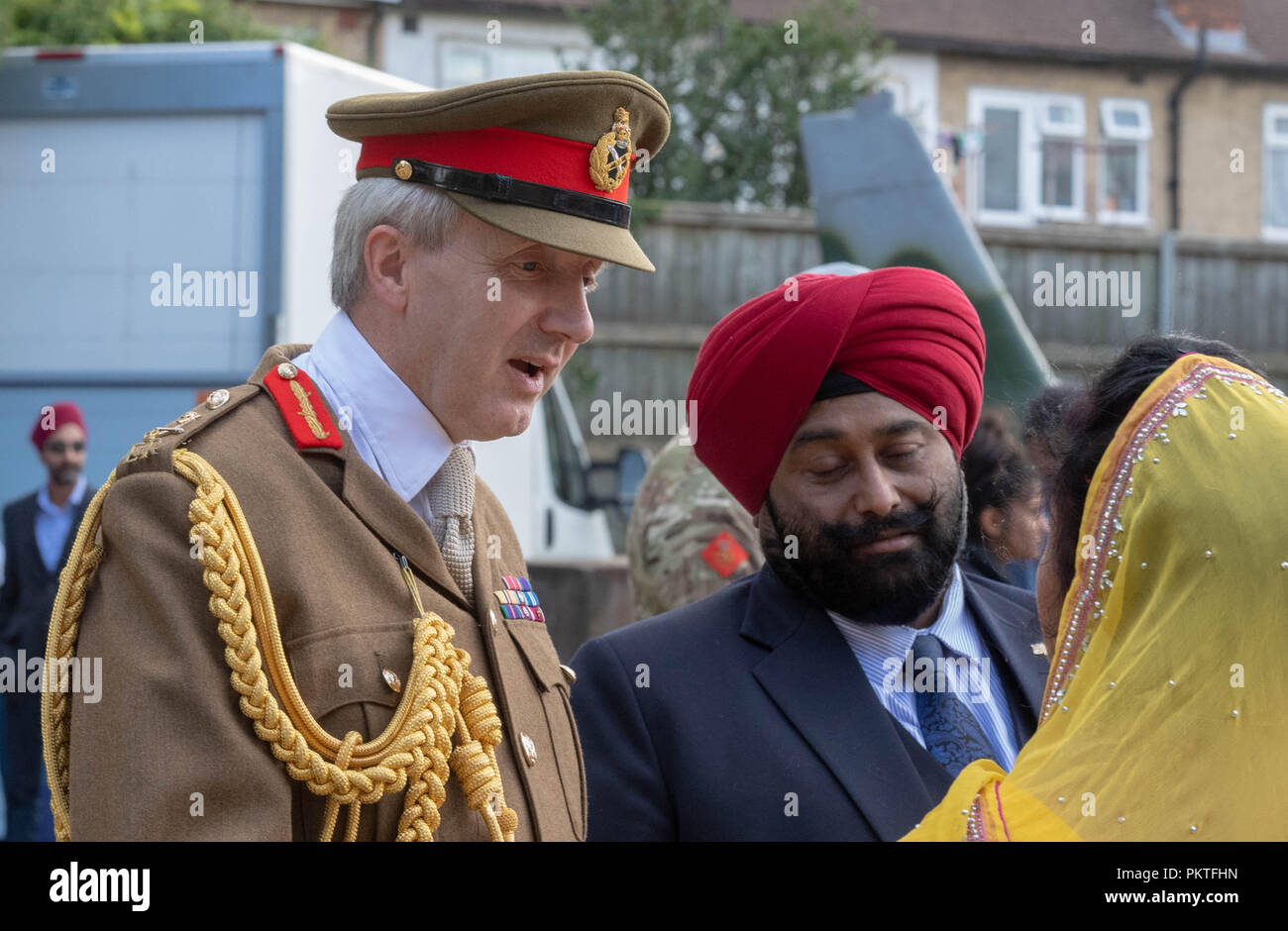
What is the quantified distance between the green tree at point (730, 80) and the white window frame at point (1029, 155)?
4.47m

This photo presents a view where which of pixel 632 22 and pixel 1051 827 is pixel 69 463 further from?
pixel 632 22

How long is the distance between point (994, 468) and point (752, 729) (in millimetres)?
1473

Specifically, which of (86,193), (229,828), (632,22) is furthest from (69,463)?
(632,22)

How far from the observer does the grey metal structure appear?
6027 millimetres

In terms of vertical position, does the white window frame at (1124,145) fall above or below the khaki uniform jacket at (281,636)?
above

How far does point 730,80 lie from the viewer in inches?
555

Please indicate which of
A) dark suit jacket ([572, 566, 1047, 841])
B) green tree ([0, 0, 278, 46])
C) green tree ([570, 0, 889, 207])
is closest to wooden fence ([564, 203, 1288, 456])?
green tree ([570, 0, 889, 207])

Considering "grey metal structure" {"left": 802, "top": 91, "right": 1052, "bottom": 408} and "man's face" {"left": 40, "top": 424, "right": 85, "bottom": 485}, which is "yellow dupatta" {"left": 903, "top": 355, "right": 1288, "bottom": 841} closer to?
"grey metal structure" {"left": 802, "top": 91, "right": 1052, "bottom": 408}

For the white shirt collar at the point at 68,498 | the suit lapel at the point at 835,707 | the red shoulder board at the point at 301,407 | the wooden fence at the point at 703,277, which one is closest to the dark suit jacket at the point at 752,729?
the suit lapel at the point at 835,707

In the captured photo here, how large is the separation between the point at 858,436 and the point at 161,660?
1.24 metres

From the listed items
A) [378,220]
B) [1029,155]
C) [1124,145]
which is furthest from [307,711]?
[1124,145]

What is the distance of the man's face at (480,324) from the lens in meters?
2.05

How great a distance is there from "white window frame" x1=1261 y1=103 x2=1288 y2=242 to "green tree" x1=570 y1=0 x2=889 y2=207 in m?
7.16

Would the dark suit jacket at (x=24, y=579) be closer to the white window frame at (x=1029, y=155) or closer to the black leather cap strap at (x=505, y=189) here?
the black leather cap strap at (x=505, y=189)
